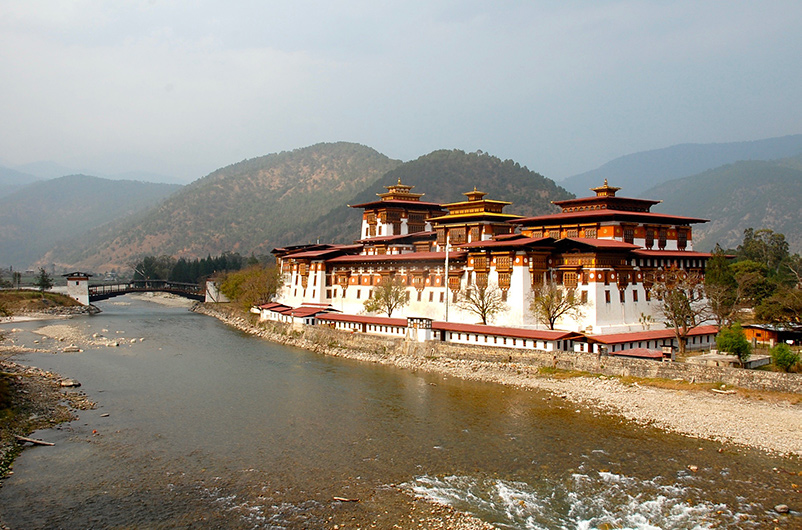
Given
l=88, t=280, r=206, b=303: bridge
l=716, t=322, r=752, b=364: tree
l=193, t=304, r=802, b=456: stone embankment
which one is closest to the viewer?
l=193, t=304, r=802, b=456: stone embankment

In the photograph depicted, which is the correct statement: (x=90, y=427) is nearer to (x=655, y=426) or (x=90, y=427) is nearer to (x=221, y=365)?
(x=221, y=365)

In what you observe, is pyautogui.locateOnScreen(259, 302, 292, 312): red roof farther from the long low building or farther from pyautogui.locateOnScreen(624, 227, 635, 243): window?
pyautogui.locateOnScreen(624, 227, 635, 243): window

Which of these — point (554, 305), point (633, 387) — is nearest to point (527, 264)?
point (554, 305)

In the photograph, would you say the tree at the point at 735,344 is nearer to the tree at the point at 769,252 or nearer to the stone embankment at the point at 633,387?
the stone embankment at the point at 633,387

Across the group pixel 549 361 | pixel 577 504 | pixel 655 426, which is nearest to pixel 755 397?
pixel 655 426

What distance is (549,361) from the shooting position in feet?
128

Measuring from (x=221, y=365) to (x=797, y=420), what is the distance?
34.0m

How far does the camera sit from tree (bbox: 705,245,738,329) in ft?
151

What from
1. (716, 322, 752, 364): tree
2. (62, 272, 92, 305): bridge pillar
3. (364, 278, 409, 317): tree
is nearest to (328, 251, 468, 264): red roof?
(364, 278, 409, 317): tree

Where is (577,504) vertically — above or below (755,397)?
below

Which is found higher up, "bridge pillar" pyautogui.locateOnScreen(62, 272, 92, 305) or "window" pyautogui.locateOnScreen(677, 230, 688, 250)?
"window" pyautogui.locateOnScreen(677, 230, 688, 250)

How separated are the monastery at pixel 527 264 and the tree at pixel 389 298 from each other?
0.59m

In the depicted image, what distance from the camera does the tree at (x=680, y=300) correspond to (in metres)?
41.6

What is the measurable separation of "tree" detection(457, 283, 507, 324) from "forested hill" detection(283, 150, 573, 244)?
91735 millimetres
